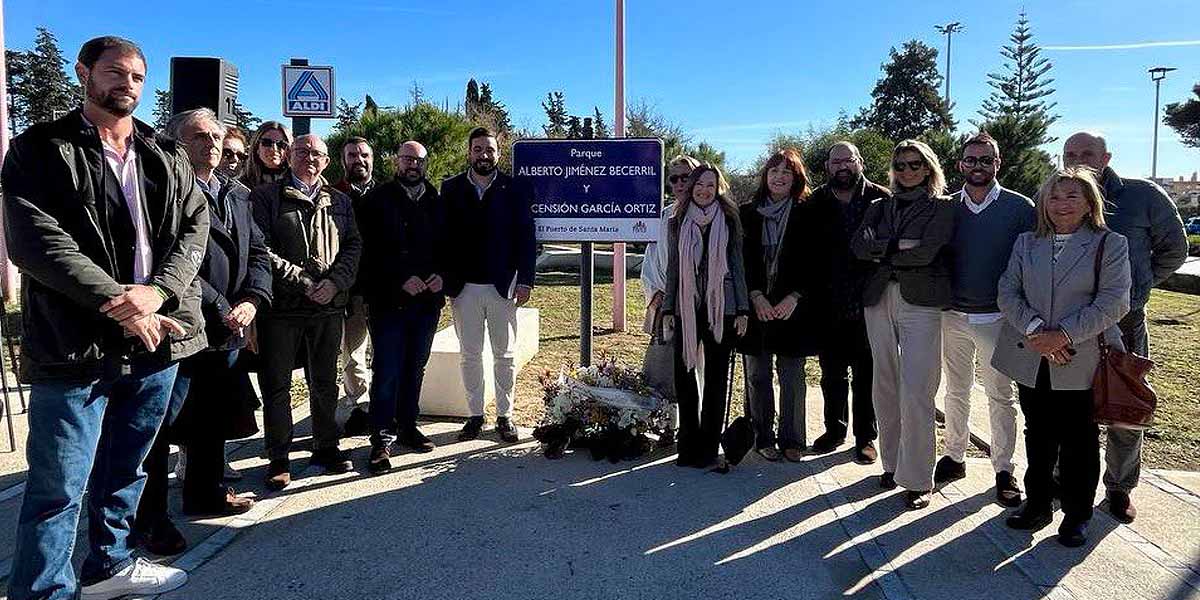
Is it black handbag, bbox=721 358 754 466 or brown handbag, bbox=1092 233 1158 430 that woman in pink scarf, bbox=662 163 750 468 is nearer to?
black handbag, bbox=721 358 754 466

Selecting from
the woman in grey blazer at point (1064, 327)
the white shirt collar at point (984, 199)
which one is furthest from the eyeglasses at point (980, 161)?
the woman in grey blazer at point (1064, 327)

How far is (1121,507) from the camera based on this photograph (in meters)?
4.03

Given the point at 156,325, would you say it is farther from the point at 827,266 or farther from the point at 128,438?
the point at 827,266

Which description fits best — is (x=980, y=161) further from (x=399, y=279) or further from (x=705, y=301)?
(x=399, y=279)

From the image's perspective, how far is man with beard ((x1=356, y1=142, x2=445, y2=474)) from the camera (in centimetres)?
491

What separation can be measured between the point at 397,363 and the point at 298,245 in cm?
102

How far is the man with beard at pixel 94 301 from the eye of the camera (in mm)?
2666

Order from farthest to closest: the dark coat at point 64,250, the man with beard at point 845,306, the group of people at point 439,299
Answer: the man with beard at point 845,306 < the group of people at point 439,299 < the dark coat at point 64,250

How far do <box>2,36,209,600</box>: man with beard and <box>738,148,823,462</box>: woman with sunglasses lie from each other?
10.4 feet

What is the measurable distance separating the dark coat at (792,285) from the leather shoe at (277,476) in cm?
279

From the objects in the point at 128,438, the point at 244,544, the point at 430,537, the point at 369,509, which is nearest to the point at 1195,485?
the point at 430,537

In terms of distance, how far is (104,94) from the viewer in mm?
2809

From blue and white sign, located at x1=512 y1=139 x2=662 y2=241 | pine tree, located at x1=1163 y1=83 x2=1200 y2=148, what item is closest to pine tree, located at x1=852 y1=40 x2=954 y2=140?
pine tree, located at x1=1163 y1=83 x2=1200 y2=148

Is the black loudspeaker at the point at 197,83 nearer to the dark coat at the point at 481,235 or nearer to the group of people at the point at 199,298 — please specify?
the group of people at the point at 199,298
